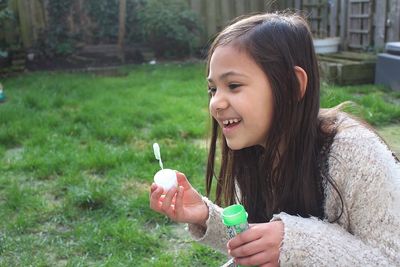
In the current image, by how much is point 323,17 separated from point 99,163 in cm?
522

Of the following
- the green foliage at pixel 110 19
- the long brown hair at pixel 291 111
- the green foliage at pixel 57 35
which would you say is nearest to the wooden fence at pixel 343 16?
the green foliage at pixel 110 19

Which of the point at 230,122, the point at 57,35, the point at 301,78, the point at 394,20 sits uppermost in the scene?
the point at 301,78

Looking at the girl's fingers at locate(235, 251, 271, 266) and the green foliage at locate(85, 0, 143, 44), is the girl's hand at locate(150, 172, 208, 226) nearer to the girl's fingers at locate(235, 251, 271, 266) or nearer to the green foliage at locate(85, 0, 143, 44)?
the girl's fingers at locate(235, 251, 271, 266)

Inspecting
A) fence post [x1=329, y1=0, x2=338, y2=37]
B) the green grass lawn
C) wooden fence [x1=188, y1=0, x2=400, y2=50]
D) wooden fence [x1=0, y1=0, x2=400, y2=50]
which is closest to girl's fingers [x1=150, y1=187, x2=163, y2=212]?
the green grass lawn

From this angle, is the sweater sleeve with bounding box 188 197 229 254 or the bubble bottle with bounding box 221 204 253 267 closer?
the bubble bottle with bounding box 221 204 253 267

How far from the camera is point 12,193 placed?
9.89 feet

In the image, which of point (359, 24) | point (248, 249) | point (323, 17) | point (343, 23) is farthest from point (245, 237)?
point (323, 17)

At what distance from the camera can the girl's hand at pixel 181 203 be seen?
143 centimetres

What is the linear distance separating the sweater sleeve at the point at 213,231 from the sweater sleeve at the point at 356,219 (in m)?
0.30

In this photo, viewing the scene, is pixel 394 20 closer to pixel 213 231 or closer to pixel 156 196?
pixel 213 231

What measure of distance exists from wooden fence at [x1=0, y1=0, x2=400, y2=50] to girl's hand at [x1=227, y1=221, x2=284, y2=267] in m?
4.51

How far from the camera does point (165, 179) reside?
140cm

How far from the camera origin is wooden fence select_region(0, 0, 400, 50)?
20.6 ft

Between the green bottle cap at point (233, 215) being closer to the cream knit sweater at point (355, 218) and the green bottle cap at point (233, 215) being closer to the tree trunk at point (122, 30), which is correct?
the cream knit sweater at point (355, 218)
